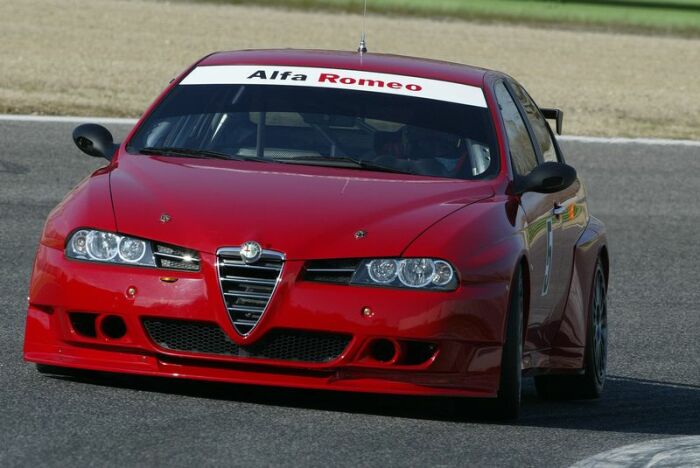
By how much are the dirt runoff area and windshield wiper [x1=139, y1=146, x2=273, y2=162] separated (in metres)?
10.9

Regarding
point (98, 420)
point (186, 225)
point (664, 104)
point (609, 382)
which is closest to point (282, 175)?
point (186, 225)

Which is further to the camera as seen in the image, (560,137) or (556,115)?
(560,137)

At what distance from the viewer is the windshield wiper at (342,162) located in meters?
7.18

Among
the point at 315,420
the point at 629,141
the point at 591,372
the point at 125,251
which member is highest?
the point at 125,251

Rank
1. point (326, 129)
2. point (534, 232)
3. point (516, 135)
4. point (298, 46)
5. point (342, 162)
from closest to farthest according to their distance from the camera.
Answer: point (534, 232), point (342, 162), point (326, 129), point (516, 135), point (298, 46)

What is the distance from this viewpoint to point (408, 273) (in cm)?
623

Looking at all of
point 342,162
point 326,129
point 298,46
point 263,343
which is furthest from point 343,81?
point 298,46

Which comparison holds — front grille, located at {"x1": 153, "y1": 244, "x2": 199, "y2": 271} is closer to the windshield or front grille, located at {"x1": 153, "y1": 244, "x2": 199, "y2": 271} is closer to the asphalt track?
the asphalt track

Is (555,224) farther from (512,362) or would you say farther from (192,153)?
(192,153)

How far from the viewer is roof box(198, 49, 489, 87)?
790 centimetres

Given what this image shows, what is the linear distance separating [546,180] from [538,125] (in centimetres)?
145

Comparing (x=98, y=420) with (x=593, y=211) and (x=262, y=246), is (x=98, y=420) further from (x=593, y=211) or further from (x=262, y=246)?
(x=593, y=211)

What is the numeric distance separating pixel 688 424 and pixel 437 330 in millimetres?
1546

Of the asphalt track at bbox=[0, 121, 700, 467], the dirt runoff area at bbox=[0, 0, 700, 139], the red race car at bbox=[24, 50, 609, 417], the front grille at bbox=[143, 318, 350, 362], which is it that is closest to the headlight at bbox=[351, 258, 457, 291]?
the red race car at bbox=[24, 50, 609, 417]
